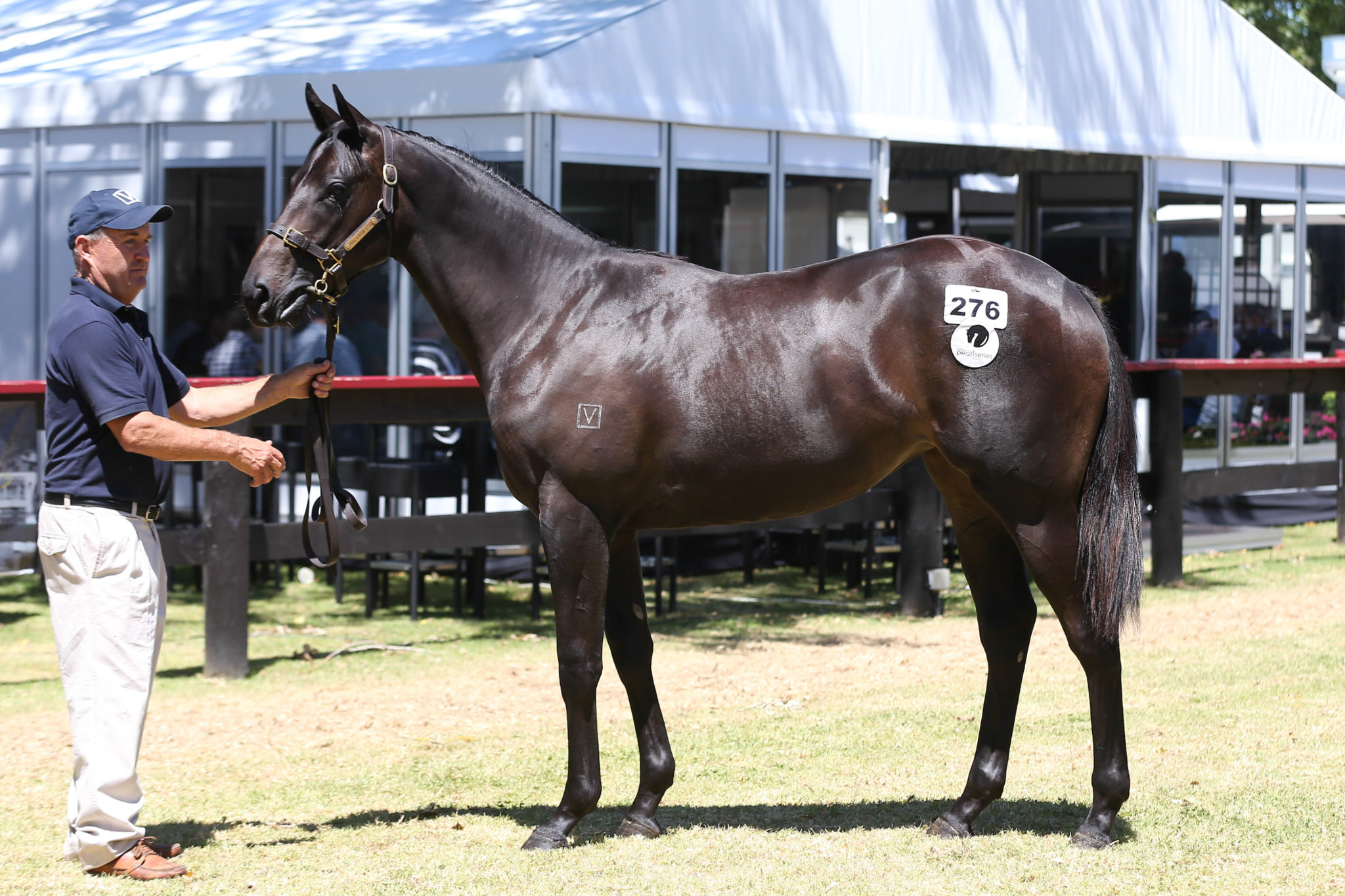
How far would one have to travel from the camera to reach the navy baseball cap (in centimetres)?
418

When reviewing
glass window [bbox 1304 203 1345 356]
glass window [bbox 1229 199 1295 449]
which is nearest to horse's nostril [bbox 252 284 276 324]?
glass window [bbox 1229 199 1295 449]

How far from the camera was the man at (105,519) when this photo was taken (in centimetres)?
414

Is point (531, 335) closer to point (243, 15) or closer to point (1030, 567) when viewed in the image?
point (1030, 567)

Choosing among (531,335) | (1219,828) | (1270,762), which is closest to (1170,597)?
(1270,762)

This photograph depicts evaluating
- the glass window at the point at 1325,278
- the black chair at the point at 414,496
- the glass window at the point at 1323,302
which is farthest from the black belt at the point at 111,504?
the glass window at the point at 1325,278

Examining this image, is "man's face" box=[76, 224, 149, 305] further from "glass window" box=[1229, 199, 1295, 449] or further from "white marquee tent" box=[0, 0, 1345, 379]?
"glass window" box=[1229, 199, 1295, 449]

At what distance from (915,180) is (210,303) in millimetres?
6885

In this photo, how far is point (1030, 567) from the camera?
438cm

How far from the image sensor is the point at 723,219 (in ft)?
36.9

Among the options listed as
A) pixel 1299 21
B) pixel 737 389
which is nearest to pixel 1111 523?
pixel 737 389

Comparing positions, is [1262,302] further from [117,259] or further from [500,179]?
[117,259]

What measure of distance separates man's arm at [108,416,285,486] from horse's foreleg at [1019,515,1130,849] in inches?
87.2

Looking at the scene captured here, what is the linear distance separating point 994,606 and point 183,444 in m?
2.52

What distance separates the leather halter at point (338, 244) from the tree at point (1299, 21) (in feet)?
65.0
